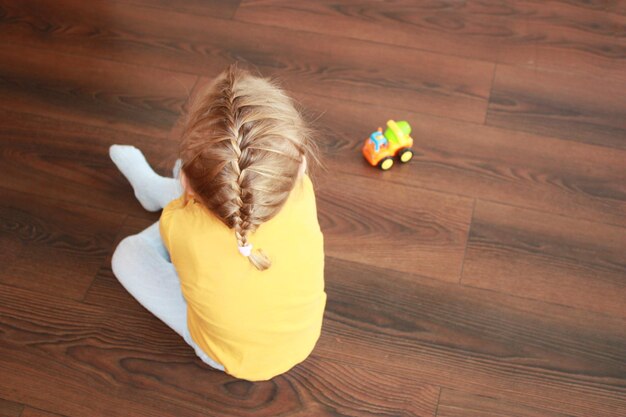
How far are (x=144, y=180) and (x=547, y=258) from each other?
795mm

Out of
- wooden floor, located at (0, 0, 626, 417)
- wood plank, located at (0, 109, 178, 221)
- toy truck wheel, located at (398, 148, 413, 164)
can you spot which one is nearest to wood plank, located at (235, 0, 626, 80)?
wooden floor, located at (0, 0, 626, 417)

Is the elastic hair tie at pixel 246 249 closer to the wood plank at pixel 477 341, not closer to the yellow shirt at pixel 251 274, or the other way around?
the yellow shirt at pixel 251 274

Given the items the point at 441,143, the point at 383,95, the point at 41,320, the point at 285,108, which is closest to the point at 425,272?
the point at 441,143

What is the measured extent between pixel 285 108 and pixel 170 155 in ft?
2.05

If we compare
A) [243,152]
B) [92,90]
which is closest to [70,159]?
[92,90]

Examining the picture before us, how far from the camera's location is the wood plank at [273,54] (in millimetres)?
1426

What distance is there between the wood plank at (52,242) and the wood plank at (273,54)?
41 cm

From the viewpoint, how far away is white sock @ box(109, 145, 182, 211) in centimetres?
121

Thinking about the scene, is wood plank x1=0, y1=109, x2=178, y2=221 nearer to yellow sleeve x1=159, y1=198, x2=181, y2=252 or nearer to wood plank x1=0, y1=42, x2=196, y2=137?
wood plank x1=0, y1=42, x2=196, y2=137

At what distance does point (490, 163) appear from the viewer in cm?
133

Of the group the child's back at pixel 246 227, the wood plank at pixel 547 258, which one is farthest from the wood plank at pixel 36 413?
the wood plank at pixel 547 258

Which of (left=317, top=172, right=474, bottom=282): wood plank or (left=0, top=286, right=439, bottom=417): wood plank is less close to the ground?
(left=317, top=172, right=474, bottom=282): wood plank

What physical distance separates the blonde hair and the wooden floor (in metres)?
0.47

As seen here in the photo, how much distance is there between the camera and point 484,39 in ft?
4.94
